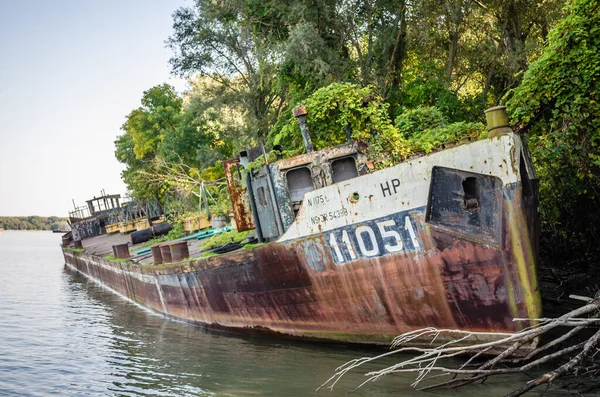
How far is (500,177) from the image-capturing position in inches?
254

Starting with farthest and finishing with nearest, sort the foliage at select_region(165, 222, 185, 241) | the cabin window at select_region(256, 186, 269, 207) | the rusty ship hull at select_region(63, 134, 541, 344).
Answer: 1. the foliage at select_region(165, 222, 185, 241)
2. the cabin window at select_region(256, 186, 269, 207)
3. the rusty ship hull at select_region(63, 134, 541, 344)

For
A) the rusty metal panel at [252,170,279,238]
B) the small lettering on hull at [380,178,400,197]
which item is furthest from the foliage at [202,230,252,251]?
the small lettering on hull at [380,178,400,197]

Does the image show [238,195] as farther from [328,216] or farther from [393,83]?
[393,83]

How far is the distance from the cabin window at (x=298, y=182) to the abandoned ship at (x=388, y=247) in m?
0.02

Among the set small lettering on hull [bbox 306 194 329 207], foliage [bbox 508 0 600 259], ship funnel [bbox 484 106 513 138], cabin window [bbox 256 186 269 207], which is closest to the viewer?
ship funnel [bbox 484 106 513 138]

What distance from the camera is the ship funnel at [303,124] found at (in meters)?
9.38

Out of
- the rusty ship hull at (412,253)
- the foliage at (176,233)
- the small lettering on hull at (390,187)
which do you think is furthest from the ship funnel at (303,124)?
the foliage at (176,233)

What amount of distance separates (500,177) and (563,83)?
11.4ft

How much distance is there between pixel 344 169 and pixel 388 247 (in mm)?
2464

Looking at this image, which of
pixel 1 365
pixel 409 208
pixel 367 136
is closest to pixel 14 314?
pixel 1 365

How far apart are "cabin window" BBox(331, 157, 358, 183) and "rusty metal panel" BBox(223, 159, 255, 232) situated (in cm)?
242

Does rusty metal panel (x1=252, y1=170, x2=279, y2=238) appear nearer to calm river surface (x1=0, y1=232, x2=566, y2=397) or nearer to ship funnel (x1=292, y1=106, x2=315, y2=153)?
ship funnel (x1=292, y1=106, x2=315, y2=153)

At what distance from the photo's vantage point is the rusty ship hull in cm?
643

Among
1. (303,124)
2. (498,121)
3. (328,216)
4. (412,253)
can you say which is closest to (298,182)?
(303,124)
